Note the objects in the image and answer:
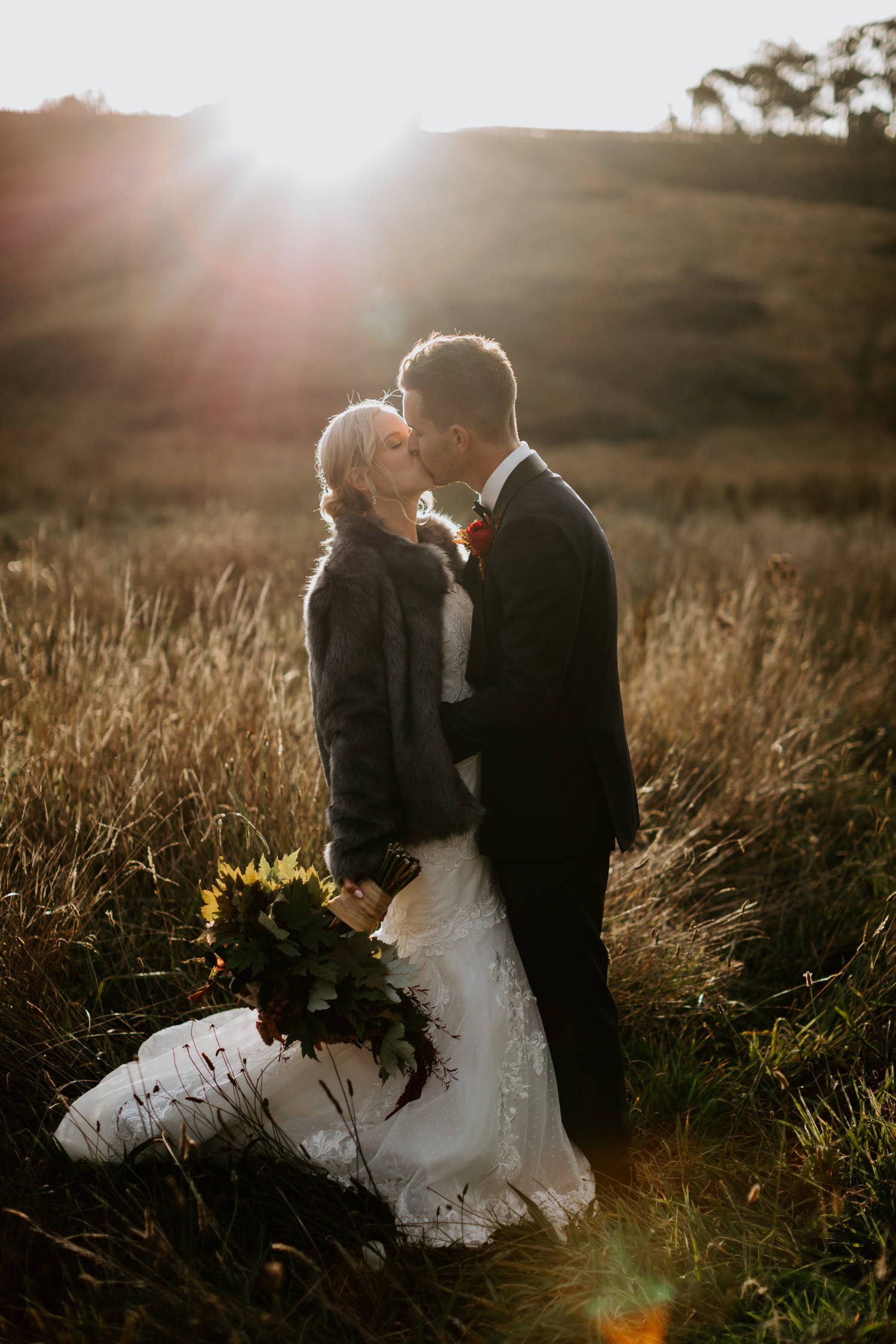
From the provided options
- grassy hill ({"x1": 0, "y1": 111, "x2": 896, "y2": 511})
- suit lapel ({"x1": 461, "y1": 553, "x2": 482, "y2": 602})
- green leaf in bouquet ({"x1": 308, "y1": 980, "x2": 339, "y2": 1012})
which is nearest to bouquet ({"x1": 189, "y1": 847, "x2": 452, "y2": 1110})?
green leaf in bouquet ({"x1": 308, "y1": 980, "x2": 339, "y2": 1012})

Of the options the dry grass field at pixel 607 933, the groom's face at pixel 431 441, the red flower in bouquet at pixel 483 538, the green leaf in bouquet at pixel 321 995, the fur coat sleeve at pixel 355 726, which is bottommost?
the dry grass field at pixel 607 933

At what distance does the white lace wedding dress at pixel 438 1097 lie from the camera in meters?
2.34

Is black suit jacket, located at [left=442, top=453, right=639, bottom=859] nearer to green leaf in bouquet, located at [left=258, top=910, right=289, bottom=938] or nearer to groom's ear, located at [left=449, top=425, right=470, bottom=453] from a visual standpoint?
groom's ear, located at [left=449, top=425, right=470, bottom=453]

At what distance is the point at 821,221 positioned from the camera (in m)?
42.8

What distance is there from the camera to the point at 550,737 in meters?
2.39

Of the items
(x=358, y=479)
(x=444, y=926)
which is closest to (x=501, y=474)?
(x=358, y=479)

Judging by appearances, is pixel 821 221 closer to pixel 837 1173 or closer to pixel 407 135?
pixel 407 135

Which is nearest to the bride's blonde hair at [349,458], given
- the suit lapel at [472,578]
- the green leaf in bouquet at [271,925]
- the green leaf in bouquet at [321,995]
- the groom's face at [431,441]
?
the groom's face at [431,441]

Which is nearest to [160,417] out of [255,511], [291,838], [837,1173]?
[255,511]

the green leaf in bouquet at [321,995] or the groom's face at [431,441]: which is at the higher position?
the groom's face at [431,441]

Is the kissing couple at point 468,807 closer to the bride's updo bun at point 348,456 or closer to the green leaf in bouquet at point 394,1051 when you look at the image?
the bride's updo bun at point 348,456

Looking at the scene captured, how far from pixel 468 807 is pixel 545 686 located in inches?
15.5

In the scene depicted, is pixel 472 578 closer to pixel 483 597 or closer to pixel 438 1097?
pixel 483 597

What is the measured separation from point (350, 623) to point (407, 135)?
5303 cm
